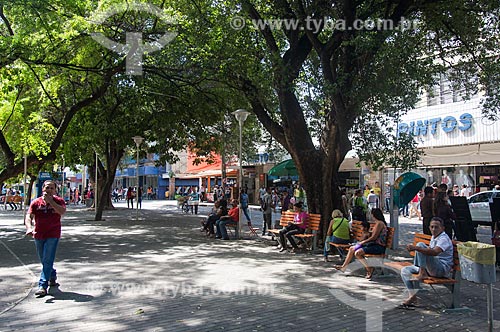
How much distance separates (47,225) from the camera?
285 inches

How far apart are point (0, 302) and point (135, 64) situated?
9845mm

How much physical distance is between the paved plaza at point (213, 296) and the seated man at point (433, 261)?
0.90ft

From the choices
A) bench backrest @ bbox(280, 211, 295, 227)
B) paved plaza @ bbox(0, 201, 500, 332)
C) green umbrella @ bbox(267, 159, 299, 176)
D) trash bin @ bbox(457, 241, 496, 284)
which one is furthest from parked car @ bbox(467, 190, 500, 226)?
trash bin @ bbox(457, 241, 496, 284)

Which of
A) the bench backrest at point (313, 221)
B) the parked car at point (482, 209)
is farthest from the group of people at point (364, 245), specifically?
the parked car at point (482, 209)

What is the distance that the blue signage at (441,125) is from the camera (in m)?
23.5

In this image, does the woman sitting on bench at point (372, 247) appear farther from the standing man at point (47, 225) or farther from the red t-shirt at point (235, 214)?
the red t-shirt at point (235, 214)

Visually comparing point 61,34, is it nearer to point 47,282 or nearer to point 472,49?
point 47,282

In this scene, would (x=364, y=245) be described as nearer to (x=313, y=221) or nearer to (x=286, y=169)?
(x=313, y=221)

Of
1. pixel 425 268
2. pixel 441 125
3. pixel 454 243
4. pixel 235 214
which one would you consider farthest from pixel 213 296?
pixel 441 125

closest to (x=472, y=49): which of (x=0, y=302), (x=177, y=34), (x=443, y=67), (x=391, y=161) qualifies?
(x=443, y=67)

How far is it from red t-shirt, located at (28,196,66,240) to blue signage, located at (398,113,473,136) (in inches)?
721

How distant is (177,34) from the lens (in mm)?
14242

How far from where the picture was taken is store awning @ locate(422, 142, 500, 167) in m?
22.1

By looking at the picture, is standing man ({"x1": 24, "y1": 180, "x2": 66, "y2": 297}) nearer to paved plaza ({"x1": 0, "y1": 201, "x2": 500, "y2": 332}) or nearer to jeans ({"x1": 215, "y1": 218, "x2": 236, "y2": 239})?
paved plaza ({"x1": 0, "y1": 201, "x2": 500, "y2": 332})
